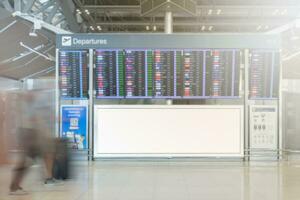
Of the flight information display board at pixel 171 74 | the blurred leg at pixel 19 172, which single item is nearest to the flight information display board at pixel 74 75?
the flight information display board at pixel 171 74

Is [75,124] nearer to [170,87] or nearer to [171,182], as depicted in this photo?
[170,87]

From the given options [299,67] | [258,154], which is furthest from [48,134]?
[299,67]

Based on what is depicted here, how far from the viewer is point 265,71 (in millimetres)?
11266

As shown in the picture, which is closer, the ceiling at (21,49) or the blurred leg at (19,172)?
the blurred leg at (19,172)

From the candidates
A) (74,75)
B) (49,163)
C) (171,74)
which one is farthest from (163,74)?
(49,163)

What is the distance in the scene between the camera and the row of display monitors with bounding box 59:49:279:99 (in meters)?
11.2

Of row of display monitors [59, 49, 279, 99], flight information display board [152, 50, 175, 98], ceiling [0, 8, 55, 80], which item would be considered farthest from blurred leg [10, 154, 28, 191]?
ceiling [0, 8, 55, 80]

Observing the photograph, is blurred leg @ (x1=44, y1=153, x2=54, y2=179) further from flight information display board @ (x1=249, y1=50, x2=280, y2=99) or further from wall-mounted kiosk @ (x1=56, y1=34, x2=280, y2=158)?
flight information display board @ (x1=249, y1=50, x2=280, y2=99)

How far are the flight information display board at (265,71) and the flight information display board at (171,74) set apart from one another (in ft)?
1.15

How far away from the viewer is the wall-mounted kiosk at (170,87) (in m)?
11.1

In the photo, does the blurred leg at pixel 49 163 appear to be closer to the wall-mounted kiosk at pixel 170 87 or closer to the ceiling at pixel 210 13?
the wall-mounted kiosk at pixel 170 87

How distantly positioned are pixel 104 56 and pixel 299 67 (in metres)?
16.5

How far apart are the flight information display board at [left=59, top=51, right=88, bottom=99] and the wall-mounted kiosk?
0.02 metres

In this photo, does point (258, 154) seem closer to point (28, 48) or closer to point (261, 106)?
point (261, 106)
